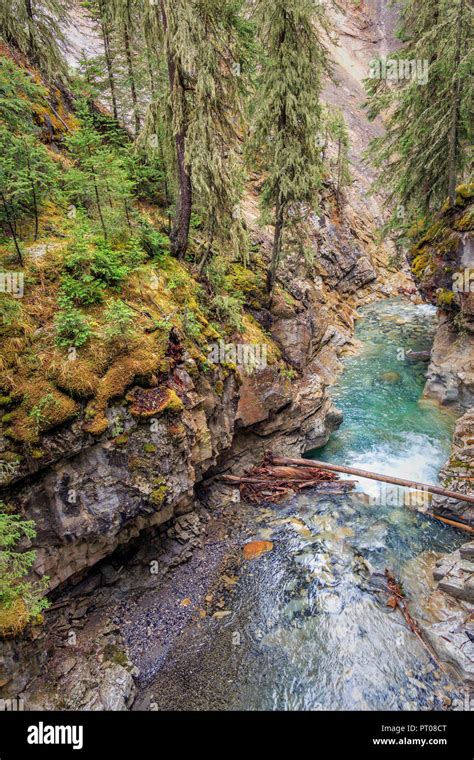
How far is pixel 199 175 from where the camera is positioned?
9867 millimetres

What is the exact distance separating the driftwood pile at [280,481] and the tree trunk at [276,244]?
282 inches

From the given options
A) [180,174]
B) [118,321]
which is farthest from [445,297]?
[118,321]

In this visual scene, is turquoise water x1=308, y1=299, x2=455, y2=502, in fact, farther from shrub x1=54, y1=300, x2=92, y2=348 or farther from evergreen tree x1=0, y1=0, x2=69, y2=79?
evergreen tree x1=0, y1=0, x2=69, y2=79

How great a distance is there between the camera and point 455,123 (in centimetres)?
1359

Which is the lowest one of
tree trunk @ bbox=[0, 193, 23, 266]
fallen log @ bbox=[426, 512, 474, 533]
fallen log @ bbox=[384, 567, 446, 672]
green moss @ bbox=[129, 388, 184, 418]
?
fallen log @ bbox=[384, 567, 446, 672]

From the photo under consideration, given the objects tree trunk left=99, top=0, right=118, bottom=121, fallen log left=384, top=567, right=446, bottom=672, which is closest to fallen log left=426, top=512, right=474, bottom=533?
fallen log left=384, top=567, right=446, bottom=672

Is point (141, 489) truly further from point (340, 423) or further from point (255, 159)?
point (255, 159)

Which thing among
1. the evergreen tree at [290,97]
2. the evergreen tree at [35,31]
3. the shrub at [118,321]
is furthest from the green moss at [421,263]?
the evergreen tree at [35,31]

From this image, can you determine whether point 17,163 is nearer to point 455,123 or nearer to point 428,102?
point 455,123

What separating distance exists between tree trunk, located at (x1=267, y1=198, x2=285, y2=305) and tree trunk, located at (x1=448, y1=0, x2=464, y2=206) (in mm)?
6977

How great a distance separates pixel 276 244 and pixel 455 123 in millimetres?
7888

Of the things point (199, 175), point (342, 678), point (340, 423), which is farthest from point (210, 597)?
point (199, 175)

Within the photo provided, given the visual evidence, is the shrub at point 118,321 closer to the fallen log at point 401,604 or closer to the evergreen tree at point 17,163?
the evergreen tree at point 17,163

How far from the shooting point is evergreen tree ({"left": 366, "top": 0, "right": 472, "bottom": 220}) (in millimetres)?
12812
